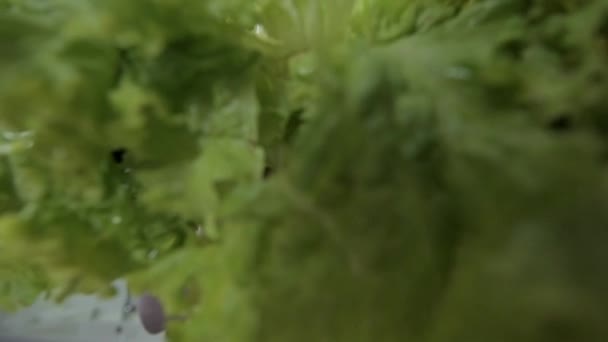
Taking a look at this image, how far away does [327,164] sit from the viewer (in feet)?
1.60

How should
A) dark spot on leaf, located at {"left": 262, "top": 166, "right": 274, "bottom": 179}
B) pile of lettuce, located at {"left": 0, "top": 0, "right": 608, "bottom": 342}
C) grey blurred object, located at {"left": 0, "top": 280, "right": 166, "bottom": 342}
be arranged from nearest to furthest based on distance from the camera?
pile of lettuce, located at {"left": 0, "top": 0, "right": 608, "bottom": 342} → dark spot on leaf, located at {"left": 262, "top": 166, "right": 274, "bottom": 179} → grey blurred object, located at {"left": 0, "top": 280, "right": 166, "bottom": 342}

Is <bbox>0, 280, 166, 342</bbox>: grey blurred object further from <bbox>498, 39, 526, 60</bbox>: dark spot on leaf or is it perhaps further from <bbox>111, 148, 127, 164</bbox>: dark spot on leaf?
<bbox>498, 39, 526, 60</bbox>: dark spot on leaf

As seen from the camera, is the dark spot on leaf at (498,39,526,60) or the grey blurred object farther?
the grey blurred object

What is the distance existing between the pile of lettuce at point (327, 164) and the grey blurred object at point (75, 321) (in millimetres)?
535

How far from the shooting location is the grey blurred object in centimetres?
119

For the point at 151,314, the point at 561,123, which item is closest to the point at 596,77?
the point at 561,123

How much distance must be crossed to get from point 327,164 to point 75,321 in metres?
0.84

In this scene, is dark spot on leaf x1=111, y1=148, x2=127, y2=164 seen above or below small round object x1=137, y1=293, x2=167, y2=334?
above

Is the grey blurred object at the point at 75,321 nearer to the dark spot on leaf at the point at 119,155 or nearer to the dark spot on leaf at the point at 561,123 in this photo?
the dark spot on leaf at the point at 119,155

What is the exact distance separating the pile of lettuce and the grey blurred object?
54 cm

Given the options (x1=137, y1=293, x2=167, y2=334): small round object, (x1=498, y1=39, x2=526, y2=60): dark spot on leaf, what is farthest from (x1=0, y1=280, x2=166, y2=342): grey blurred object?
(x1=498, y1=39, x2=526, y2=60): dark spot on leaf

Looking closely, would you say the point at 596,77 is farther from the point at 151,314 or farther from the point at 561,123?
the point at 151,314

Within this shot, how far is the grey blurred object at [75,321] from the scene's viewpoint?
3.90 ft

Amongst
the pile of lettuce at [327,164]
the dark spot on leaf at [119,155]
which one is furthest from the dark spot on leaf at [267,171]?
the dark spot on leaf at [119,155]
